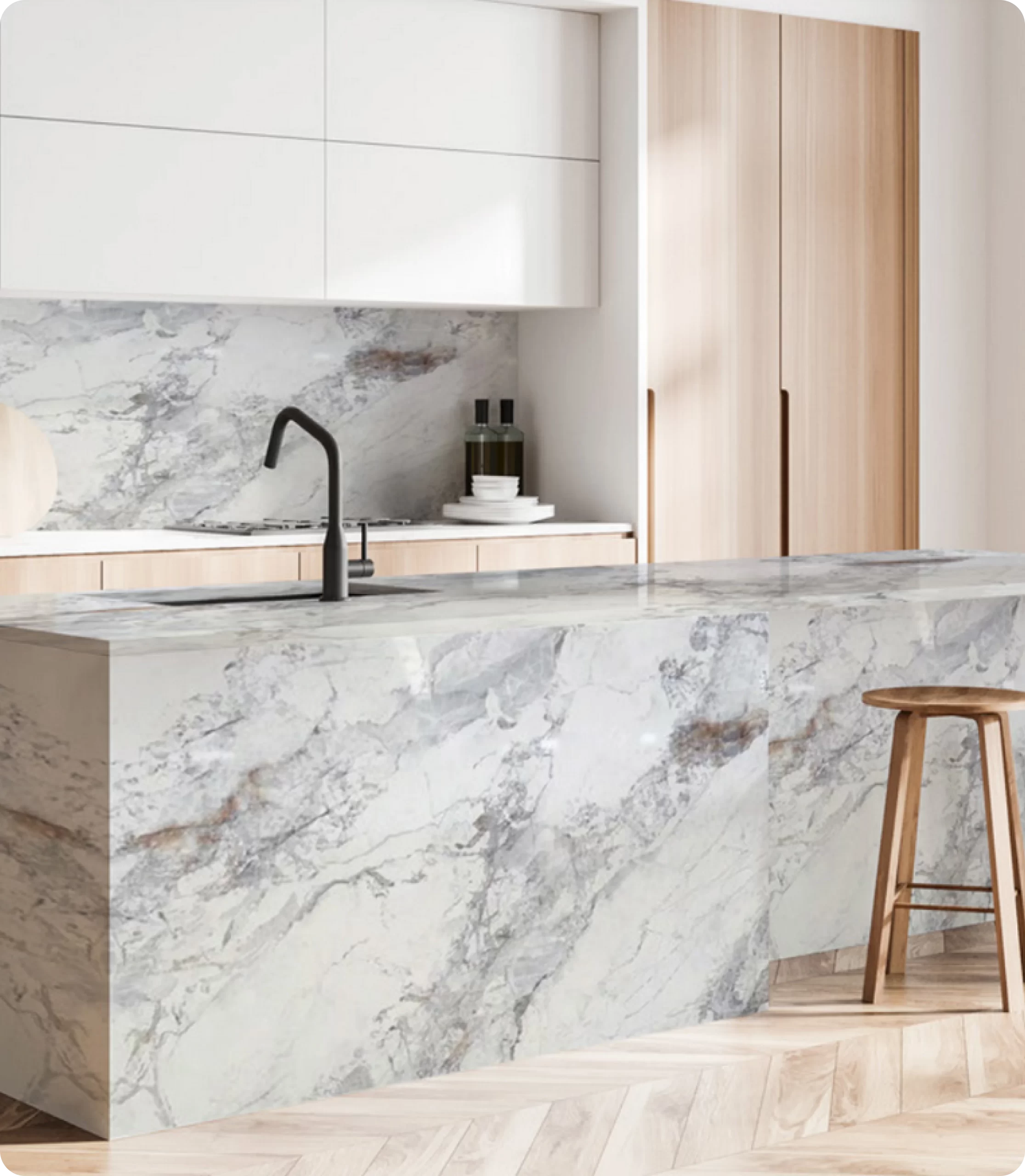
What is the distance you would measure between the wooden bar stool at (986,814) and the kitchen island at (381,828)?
201mm

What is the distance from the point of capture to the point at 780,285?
5.96 m

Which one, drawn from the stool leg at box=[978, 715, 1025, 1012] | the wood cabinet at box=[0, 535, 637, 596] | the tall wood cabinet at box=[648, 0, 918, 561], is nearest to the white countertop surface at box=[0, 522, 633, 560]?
the wood cabinet at box=[0, 535, 637, 596]

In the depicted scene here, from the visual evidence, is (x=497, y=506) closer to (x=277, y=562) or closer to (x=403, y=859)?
(x=277, y=562)

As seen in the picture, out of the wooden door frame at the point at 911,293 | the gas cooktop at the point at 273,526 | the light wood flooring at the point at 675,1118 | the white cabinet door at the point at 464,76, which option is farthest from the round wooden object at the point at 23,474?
the wooden door frame at the point at 911,293

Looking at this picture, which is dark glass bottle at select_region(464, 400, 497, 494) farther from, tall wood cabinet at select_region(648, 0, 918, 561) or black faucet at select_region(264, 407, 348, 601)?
black faucet at select_region(264, 407, 348, 601)

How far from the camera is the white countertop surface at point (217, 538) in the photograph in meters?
4.72

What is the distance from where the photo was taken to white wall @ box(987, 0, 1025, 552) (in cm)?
646

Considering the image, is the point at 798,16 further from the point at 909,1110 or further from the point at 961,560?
the point at 909,1110

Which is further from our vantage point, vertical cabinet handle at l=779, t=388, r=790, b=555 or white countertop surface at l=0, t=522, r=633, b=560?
vertical cabinet handle at l=779, t=388, r=790, b=555

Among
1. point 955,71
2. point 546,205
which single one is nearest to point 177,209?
point 546,205

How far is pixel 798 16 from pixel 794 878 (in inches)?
126

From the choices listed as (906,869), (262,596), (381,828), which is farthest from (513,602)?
(906,869)

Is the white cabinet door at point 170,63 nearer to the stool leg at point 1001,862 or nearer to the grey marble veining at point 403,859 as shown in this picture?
the grey marble veining at point 403,859

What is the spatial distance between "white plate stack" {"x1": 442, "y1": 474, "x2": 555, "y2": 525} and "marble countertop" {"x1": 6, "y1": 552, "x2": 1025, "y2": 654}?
1.38 m
